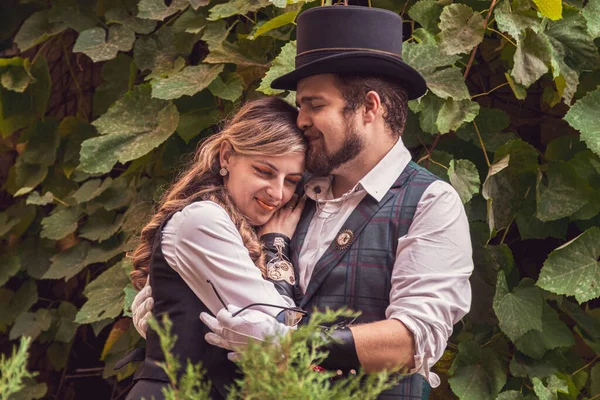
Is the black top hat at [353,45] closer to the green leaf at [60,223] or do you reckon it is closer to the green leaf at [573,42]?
the green leaf at [573,42]

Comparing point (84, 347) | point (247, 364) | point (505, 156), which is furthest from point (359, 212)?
point (84, 347)

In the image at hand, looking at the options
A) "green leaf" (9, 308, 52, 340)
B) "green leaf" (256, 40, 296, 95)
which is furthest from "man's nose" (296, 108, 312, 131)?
"green leaf" (9, 308, 52, 340)

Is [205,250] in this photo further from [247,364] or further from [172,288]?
[247,364]

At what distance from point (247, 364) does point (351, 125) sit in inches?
38.2

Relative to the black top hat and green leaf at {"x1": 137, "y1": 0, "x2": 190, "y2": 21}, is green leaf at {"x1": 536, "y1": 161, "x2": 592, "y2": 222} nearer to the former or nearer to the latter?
the black top hat

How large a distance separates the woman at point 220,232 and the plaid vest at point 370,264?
77 mm

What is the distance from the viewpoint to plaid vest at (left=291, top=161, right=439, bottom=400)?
5.49ft

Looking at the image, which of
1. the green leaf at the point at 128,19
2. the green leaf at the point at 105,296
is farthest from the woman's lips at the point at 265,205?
the green leaf at the point at 128,19

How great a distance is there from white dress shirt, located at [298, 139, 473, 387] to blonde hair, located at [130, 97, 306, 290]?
0.45 feet

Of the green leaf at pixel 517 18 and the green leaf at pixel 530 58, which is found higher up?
the green leaf at pixel 517 18

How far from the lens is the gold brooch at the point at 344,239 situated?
1706mm

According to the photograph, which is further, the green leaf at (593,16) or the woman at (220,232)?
the green leaf at (593,16)

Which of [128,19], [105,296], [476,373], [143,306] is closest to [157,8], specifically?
[128,19]

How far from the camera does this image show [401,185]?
174cm
